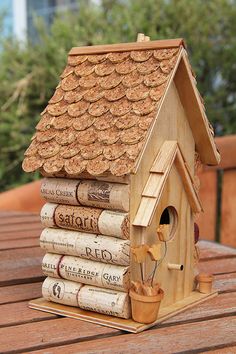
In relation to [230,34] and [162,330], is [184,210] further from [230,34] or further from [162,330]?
[230,34]

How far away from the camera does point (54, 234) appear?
2053 mm

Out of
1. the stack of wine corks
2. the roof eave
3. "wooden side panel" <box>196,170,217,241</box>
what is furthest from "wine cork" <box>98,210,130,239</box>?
"wooden side panel" <box>196,170,217,241</box>

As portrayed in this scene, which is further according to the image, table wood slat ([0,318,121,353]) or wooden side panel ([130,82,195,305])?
wooden side panel ([130,82,195,305])

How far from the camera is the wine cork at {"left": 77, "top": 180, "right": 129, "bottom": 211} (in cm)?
189

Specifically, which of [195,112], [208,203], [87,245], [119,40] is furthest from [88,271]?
[119,40]

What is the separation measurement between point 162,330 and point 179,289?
0.29m

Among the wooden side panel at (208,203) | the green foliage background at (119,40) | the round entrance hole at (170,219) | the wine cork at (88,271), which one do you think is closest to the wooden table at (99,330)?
the wine cork at (88,271)

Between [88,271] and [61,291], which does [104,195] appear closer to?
[88,271]

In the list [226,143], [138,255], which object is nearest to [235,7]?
[226,143]

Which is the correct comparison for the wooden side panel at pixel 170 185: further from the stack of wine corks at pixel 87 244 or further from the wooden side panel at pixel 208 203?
the wooden side panel at pixel 208 203

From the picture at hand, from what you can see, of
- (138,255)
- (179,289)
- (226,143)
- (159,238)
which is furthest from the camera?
(226,143)

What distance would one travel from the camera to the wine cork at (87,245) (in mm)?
1896

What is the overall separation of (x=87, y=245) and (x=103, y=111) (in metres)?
0.39

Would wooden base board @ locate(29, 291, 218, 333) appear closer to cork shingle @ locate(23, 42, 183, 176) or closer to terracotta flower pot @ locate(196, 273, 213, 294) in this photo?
terracotta flower pot @ locate(196, 273, 213, 294)
